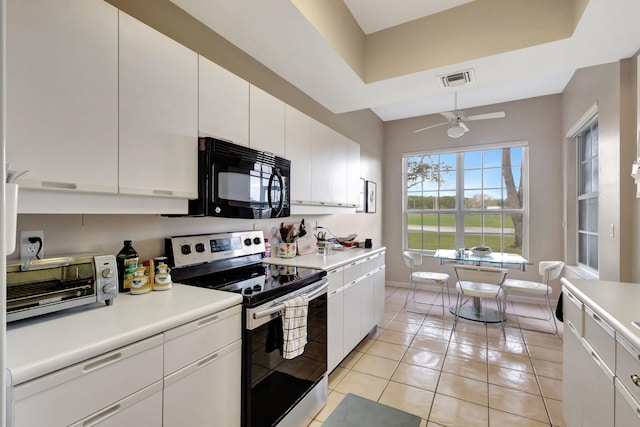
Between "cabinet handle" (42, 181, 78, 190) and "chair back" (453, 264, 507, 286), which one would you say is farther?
"chair back" (453, 264, 507, 286)

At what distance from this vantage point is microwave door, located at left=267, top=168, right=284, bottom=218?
6.58 feet

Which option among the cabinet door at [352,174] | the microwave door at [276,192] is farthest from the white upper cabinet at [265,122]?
the cabinet door at [352,174]

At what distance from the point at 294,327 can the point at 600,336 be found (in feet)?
4.63

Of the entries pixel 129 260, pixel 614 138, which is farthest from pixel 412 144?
pixel 129 260

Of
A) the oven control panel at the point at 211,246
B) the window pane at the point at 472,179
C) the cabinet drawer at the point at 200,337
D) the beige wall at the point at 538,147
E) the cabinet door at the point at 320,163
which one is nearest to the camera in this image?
the cabinet drawer at the point at 200,337

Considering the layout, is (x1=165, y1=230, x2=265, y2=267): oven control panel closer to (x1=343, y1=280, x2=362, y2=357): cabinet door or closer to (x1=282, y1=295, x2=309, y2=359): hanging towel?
(x1=282, y1=295, x2=309, y2=359): hanging towel

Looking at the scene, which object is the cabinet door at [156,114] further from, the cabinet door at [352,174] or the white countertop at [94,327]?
the cabinet door at [352,174]

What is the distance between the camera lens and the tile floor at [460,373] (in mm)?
1943

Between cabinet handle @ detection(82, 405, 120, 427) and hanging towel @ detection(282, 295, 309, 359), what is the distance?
80 cm

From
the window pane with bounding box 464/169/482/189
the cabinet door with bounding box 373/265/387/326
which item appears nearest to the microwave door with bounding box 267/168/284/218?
the cabinet door with bounding box 373/265/387/326

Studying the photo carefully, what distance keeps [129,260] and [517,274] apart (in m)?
4.84

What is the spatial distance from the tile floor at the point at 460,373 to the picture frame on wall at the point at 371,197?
1.78 m

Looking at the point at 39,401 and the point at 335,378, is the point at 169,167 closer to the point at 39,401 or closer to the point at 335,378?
the point at 39,401

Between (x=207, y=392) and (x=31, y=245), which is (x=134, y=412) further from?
(x=31, y=245)
